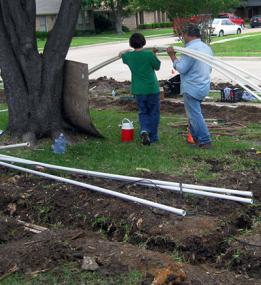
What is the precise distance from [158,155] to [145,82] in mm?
1222

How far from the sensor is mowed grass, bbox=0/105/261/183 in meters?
7.60

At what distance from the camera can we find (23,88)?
9.49 meters

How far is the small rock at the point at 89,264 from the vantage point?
15.1 ft

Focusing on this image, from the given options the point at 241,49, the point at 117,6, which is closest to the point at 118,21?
the point at 117,6

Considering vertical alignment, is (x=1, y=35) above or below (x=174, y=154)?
above

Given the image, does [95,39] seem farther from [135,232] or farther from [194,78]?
[135,232]

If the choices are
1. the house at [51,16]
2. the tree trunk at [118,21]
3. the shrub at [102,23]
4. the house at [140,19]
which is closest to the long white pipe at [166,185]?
the tree trunk at [118,21]

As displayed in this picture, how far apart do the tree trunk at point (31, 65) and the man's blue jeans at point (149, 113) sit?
1442 millimetres

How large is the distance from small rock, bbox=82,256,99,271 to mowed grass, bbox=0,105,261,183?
2609mm

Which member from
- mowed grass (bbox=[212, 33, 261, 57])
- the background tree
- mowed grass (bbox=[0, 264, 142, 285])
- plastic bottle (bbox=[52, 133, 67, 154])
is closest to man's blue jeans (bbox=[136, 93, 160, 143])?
plastic bottle (bbox=[52, 133, 67, 154])

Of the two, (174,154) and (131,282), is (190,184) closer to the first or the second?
(174,154)

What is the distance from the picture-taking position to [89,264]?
464 cm

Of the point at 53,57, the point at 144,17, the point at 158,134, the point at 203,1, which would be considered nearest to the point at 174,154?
the point at 158,134

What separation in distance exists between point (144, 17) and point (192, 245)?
237 feet
